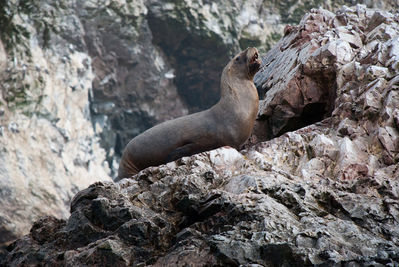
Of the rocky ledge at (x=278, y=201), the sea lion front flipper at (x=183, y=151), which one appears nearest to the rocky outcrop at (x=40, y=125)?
the sea lion front flipper at (x=183, y=151)

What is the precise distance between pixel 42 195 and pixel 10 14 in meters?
7.51

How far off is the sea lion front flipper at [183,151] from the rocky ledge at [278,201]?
0.80m

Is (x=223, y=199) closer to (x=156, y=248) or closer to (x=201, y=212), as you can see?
(x=201, y=212)

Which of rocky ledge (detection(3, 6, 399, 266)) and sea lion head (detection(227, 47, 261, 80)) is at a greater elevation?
sea lion head (detection(227, 47, 261, 80))

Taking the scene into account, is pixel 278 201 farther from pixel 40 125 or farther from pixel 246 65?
pixel 40 125

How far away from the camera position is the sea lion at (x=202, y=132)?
7566 millimetres

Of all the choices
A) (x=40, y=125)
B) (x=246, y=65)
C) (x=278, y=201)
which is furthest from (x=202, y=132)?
(x=40, y=125)

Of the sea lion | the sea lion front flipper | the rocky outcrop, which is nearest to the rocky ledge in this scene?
the sea lion

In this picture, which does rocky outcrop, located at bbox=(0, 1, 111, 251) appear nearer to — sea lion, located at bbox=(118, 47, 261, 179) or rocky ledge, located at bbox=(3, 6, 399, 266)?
sea lion, located at bbox=(118, 47, 261, 179)

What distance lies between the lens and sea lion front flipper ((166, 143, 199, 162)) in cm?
750

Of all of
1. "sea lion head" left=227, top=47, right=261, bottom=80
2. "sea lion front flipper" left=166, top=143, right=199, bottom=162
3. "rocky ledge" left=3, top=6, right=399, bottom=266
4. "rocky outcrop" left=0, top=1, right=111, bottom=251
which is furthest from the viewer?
"rocky outcrop" left=0, top=1, right=111, bottom=251

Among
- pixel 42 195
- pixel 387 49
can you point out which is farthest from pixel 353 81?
pixel 42 195

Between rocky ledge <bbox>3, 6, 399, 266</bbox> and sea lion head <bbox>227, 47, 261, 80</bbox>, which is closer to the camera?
rocky ledge <bbox>3, 6, 399, 266</bbox>

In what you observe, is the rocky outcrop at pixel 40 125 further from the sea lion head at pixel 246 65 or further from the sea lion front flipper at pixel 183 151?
the sea lion head at pixel 246 65
